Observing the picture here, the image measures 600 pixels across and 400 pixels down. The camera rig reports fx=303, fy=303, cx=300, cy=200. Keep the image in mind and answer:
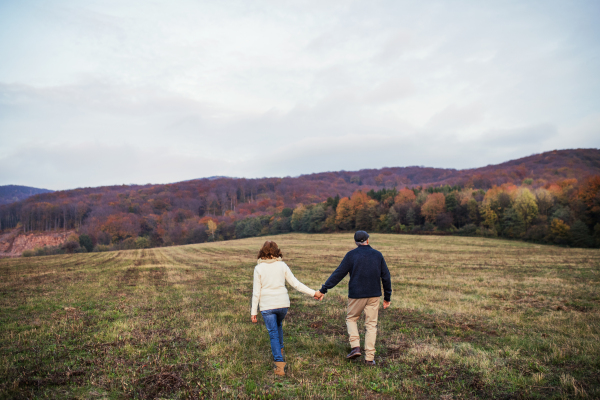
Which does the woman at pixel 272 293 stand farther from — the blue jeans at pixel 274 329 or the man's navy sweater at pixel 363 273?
the man's navy sweater at pixel 363 273

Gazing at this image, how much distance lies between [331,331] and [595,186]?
6985 centimetres

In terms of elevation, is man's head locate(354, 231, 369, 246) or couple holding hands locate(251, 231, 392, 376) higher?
man's head locate(354, 231, 369, 246)

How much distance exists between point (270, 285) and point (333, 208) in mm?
93374

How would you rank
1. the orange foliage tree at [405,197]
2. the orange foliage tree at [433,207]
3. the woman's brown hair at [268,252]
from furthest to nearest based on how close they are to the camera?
the orange foliage tree at [405,197] < the orange foliage tree at [433,207] < the woman's brown hair at [268,252]

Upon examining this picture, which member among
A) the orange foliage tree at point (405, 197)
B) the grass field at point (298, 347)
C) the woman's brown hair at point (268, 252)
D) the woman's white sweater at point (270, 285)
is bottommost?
the grass field at point (298, 347)

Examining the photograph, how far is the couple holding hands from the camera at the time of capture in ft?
19.6

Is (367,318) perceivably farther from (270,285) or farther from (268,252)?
(268,252)

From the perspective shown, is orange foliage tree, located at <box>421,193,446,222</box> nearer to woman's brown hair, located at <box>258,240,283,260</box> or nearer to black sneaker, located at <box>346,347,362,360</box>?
black sneaker, located at <box>346,347,362,360</box>

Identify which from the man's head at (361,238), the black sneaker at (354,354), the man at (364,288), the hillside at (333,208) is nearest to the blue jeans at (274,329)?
the man at (364,288)

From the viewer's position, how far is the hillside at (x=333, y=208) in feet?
202

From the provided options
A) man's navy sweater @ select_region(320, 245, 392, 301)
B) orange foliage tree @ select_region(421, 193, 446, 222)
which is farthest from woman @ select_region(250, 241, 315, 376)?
orange foliage tree @ select_region(421, 193, 446, 222)

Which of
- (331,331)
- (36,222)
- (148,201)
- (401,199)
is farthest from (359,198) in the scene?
(36,222)

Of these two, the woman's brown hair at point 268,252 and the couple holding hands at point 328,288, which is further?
the woman's brown hair at point 268,252

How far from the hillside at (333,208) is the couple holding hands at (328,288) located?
2427 inches
